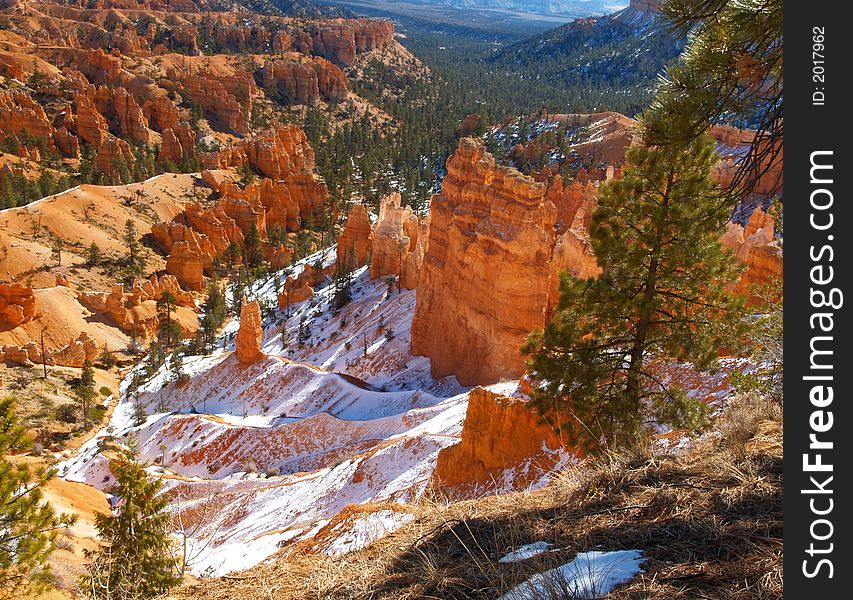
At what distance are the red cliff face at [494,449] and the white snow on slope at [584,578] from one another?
317 inches

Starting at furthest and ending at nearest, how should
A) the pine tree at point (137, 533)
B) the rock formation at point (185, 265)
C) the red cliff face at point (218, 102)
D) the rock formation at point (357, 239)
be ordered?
the red cliff face at point (218, 102) → the rock formation at point (185, 265) → the rock formation at point (357, 239) → the pine tree at point (137, 533)

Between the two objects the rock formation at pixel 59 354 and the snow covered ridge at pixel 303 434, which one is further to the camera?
the rock formation at pixel 59 354

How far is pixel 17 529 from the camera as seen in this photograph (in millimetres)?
7820

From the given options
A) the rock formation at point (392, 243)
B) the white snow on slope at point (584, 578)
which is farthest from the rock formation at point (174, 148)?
the white snow on slope at point (584, 578)

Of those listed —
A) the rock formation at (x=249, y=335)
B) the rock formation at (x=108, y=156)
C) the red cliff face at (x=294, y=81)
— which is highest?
the red cliff face at (x=294, y=81)

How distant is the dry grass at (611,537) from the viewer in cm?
322

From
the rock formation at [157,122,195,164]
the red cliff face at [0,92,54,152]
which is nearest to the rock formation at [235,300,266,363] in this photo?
the rock formation at [157,122,195,164]

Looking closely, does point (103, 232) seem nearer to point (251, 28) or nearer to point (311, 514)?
point (311, 514)

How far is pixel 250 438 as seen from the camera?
2212cm

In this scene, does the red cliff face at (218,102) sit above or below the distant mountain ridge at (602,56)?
below

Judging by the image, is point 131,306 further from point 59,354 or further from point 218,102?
point 218,102

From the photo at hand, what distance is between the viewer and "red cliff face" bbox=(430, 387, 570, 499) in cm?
1175

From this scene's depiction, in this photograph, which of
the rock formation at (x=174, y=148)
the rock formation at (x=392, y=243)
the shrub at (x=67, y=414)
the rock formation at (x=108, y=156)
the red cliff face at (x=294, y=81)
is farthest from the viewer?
the red cliff face at (x=294, y=81)

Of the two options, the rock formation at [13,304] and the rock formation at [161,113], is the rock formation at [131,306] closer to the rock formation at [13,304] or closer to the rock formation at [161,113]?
the rock formation at [13,304]
